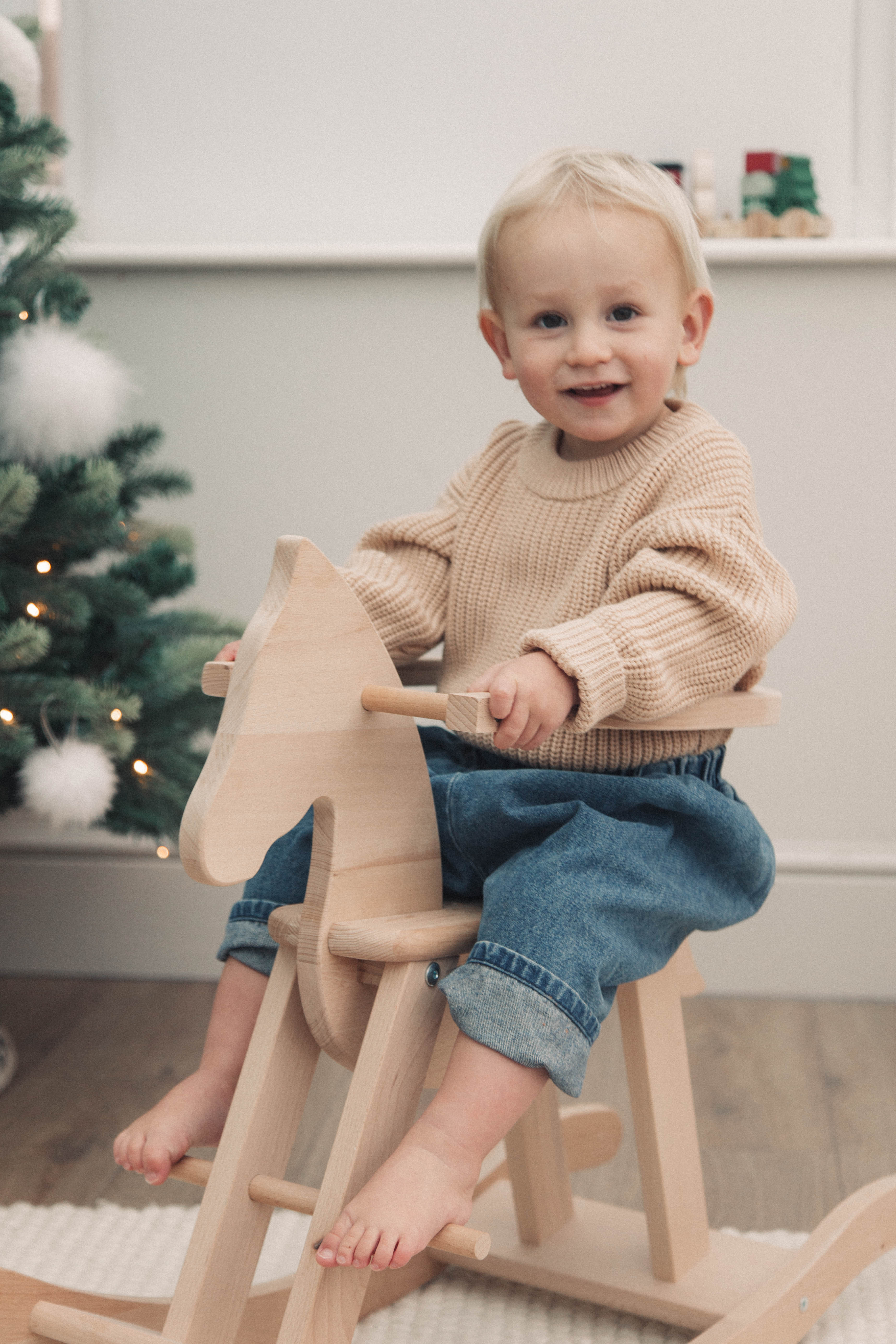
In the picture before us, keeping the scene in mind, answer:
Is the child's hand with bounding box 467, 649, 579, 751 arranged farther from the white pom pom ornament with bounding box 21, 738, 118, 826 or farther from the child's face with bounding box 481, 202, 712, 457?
the white pom pom ornament with bounding box 21, 738, 118, 826

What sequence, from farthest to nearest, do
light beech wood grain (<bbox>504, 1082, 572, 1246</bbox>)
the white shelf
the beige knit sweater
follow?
the white shelf
light beech wood grain (<bbox>504, 1082, 572, 1246</bbox>)
the beige knit sweater

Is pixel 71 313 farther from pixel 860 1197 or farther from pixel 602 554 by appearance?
pixel 860 1197

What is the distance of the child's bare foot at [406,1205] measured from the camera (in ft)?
2.09

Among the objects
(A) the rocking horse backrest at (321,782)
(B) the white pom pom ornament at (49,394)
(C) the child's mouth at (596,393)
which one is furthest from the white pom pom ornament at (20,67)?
(A) the rocking horse backrest at (321,782)

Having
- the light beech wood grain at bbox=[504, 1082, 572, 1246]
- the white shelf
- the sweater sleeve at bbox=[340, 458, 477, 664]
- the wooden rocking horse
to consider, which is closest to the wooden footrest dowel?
the wooden rocking horse

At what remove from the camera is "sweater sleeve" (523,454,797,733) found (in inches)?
28.0

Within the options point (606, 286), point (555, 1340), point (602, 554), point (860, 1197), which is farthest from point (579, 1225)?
point (606, 286)

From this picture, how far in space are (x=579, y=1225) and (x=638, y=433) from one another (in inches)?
23.9

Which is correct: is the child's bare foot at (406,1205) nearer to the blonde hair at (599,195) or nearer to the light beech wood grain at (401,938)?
the light beech wood grain at (401,938)

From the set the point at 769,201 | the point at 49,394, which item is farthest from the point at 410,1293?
the point at 769,201

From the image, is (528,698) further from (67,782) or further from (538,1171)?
(67,782)

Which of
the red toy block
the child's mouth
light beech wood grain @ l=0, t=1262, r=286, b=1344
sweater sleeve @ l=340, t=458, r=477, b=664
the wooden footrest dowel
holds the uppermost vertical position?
the child's mouth

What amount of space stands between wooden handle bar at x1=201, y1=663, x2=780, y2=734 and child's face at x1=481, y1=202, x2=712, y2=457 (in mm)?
Answer: 201

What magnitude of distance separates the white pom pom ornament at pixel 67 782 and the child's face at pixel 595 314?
22.5 inches
